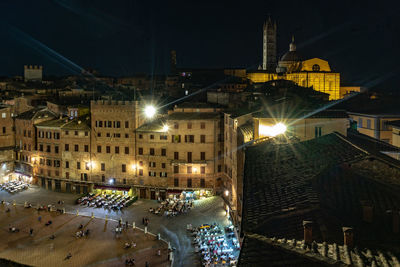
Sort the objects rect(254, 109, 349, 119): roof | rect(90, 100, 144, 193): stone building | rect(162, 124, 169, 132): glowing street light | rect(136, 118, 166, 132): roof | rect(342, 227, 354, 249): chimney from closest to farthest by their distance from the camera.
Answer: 1. rect(342, 227, 354, 249): chimney
2. rect(254, 109, 349, 119): roof
3. rect(162, 124, 169, 132): glowing street light
4. rect(136, 118, 166, 132): roof
5. rect(90, 100, 144, 193): stone building

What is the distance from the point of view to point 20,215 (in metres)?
37.1

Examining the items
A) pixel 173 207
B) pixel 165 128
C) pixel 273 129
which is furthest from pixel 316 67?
pixel 273 129

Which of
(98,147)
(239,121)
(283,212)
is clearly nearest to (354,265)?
(283,212)

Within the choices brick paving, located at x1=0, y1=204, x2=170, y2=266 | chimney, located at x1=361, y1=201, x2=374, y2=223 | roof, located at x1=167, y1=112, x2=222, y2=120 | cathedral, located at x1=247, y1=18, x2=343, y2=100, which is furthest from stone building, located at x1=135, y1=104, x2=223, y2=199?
chimney, located at x1=361, y1=201, x2=374, y2=223

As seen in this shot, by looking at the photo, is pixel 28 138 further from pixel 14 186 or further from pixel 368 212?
pixel 368 212

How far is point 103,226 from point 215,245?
466 inches

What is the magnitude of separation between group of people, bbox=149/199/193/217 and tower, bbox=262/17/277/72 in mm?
67997

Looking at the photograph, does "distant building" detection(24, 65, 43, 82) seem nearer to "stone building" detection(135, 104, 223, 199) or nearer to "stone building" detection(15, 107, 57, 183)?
"stone building" detection(15, 107, 57, 183)

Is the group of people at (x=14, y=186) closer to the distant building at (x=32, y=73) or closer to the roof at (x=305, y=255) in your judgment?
the roof at (x=305, y=255)

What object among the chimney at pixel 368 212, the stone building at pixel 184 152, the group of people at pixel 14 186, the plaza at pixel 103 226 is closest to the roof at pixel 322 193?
the chimney at pixel 368 212

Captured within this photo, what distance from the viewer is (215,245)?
90.9 feet

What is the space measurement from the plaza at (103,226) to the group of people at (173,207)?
0.59 meters

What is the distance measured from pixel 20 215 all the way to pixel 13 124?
18748 mm

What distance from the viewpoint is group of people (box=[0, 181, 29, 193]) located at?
148 ft
